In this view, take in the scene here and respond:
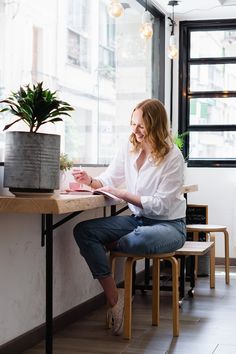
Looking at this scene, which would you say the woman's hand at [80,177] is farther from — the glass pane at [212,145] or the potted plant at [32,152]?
the glass pane at [212,145]

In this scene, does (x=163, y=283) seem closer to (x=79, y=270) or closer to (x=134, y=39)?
(x=79, y=270)

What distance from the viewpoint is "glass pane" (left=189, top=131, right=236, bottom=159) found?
657cm

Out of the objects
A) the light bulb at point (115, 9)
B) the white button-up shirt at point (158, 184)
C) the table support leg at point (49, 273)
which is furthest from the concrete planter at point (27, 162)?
the light bulb at point (115, 9)

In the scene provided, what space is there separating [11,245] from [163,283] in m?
2.32

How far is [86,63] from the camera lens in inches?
176

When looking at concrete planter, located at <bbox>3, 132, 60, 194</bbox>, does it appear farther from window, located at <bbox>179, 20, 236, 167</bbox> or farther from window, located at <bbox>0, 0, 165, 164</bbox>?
window, located at <bbox>179, 20, 236, 167</bbox>

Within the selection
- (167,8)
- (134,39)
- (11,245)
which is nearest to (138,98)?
(134,39)

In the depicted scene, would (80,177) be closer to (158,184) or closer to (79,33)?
(158,184)

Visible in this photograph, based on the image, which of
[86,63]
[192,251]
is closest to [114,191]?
[192,251]

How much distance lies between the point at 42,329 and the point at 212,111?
12.1ft

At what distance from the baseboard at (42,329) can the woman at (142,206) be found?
0.33 meters

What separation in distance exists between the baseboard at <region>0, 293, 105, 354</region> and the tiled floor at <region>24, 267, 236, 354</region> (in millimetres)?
37

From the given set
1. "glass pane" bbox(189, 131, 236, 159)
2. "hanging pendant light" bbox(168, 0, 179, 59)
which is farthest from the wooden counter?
"glass pane" bbox(189, 131, 236, 159)

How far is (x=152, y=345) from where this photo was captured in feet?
11.0
